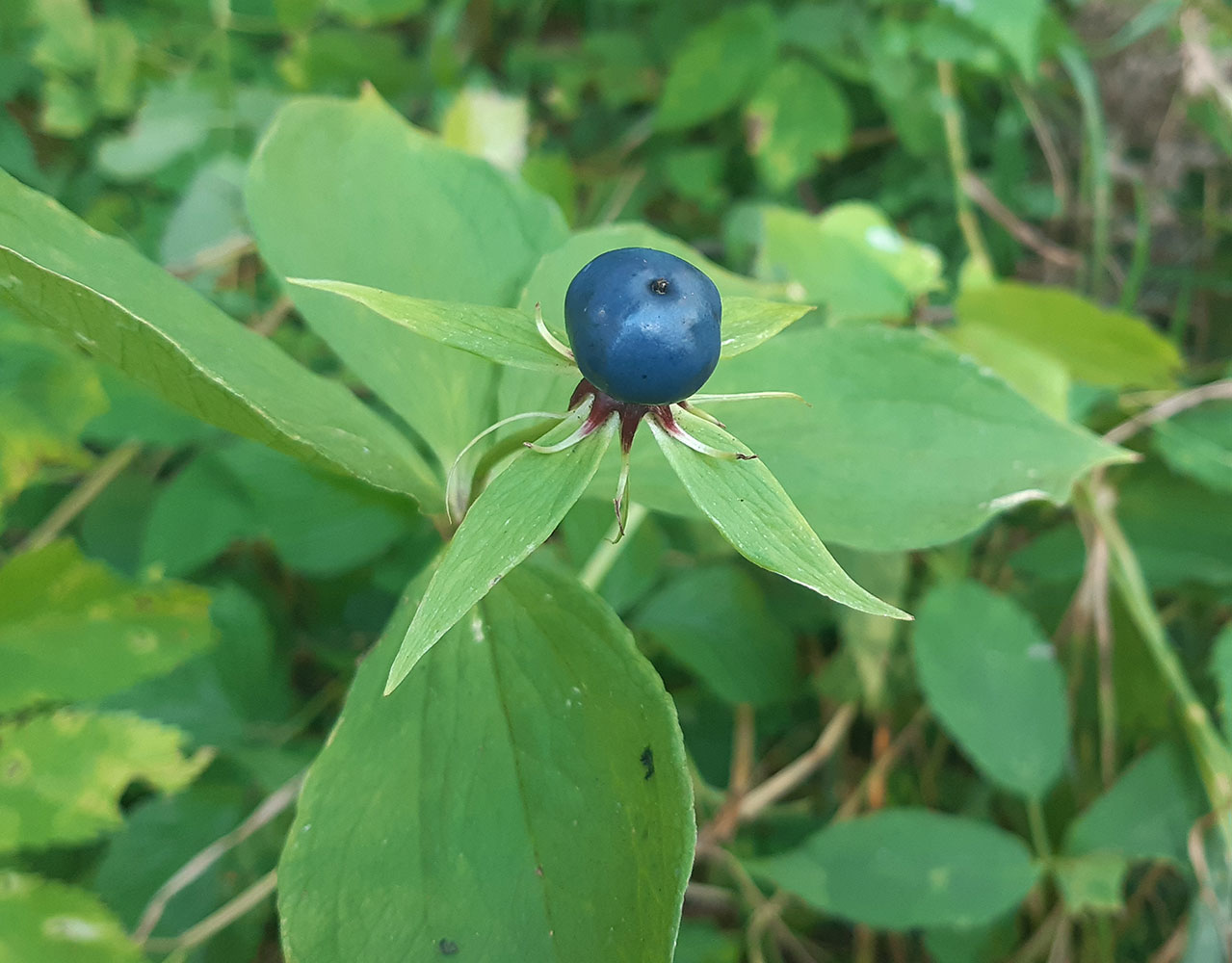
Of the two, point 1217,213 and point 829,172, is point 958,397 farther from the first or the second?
point 1217,213

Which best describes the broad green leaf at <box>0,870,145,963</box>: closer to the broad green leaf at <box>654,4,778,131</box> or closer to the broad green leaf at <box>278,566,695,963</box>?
the broad green leaf at <box>278,566,695,963</box>

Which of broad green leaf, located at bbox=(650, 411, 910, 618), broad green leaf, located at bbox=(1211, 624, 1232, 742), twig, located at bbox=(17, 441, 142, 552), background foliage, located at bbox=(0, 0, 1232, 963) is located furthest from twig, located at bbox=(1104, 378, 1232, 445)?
twig, located at bbox=(17, 441, 142, 552)

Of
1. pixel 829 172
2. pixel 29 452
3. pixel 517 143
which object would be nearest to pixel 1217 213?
pixel 829 172

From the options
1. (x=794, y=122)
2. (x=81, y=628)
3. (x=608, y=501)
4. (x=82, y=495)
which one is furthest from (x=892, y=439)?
(x=82, y=495)

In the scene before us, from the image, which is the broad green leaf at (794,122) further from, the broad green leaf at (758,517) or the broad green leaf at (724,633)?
the broad green leaf at (758,517)

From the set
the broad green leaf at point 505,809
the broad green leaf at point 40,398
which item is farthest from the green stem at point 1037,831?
the broad green leaf at point 40,398

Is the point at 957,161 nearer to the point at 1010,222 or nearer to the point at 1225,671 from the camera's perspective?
the point at 1010,222
